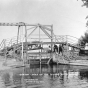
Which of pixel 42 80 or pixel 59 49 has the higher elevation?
pixel 59 49

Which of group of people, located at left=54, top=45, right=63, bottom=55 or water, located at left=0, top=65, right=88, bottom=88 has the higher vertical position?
group of people, located at left=54, top=45, right=63, bottom=55

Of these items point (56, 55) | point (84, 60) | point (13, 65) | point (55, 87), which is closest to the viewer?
point (55, 87)

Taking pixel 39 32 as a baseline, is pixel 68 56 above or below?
below

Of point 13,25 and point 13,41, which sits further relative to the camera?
point 13,25

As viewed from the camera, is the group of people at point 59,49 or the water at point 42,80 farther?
the group of people at point 59,49

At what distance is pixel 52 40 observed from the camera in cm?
4959

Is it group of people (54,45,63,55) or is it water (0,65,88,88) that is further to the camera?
group of people (54,45,63,55)

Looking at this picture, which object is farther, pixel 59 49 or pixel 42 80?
pixel 59 49

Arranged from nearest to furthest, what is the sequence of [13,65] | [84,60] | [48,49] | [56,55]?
[13,65]
[84,60]
[56,55]
[48,49]

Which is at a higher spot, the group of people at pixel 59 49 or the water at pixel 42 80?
the group of people at pixel 59 49

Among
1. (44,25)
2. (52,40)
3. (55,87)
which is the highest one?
(44,25)

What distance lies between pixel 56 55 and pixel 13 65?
44.4 feet

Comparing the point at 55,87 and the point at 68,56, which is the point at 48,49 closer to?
the point at 68,56

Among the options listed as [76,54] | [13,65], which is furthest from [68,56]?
[13,65]
